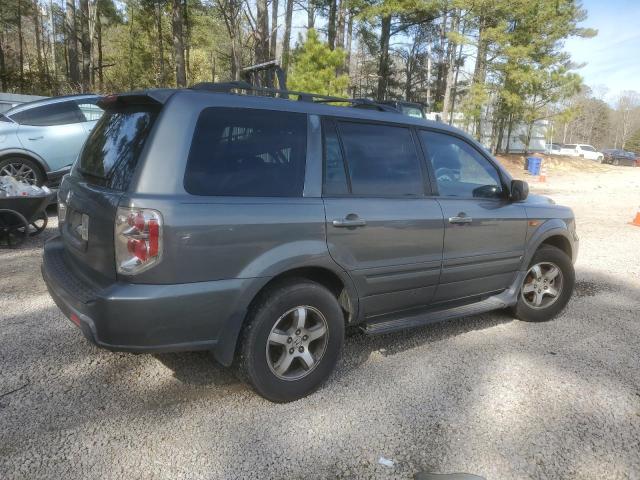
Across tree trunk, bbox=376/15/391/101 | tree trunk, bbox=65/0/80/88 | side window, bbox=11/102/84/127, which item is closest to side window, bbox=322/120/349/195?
side window, bbox=11/102/84/127

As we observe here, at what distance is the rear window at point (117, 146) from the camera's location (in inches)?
106

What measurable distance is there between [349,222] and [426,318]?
1.08 meters

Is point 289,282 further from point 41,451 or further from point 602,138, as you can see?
point 602,138

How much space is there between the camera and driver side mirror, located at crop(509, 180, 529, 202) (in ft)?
13.1

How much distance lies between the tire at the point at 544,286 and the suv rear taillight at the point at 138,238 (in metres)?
3.28

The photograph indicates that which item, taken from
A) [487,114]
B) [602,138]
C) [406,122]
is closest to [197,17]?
[487,114]

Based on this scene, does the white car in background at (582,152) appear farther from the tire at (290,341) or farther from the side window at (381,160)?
the tire at (290,341)

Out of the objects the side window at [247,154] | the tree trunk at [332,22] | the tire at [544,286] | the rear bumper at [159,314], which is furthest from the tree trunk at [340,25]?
the rear bumper at [159,314]

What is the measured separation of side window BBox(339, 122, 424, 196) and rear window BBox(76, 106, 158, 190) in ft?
4.09

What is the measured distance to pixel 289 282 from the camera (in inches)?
116

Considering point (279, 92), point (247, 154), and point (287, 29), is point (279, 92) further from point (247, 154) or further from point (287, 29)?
point (287, 29)

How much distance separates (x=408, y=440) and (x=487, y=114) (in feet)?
108

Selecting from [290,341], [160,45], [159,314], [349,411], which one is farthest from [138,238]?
[160,45]

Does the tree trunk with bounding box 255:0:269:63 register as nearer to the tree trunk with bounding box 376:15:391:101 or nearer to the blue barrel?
the tree trunk with bounding box 376:15:391:101
